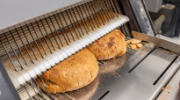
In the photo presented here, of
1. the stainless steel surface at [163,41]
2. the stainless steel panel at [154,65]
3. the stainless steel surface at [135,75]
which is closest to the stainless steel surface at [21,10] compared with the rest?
the stainless steel surface at [135,75]

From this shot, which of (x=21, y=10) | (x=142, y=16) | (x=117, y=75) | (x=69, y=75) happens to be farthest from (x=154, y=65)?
(x=21, y=10)

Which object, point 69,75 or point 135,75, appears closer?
point 69,75

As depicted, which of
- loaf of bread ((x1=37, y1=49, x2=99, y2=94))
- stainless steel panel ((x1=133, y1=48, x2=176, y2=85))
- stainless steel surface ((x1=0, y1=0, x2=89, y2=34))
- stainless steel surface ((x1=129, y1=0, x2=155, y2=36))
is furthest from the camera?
stainless steel surface ((x1=129, y1=0, x2=155, y2=36))

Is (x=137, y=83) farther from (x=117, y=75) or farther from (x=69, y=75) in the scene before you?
(x=69, y=75)

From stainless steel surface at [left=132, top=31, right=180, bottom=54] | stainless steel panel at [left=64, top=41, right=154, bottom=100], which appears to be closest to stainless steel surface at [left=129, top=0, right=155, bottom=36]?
stainless steel surface at [left=132, top=31, right=180, bottom=54]

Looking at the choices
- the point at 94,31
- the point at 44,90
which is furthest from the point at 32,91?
the point at 94,31

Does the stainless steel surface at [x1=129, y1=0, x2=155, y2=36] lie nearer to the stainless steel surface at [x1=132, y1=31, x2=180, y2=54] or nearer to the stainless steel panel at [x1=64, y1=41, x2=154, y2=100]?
the stainless steel surface at [x1=132, y1=31, x2=180, y2=54]
